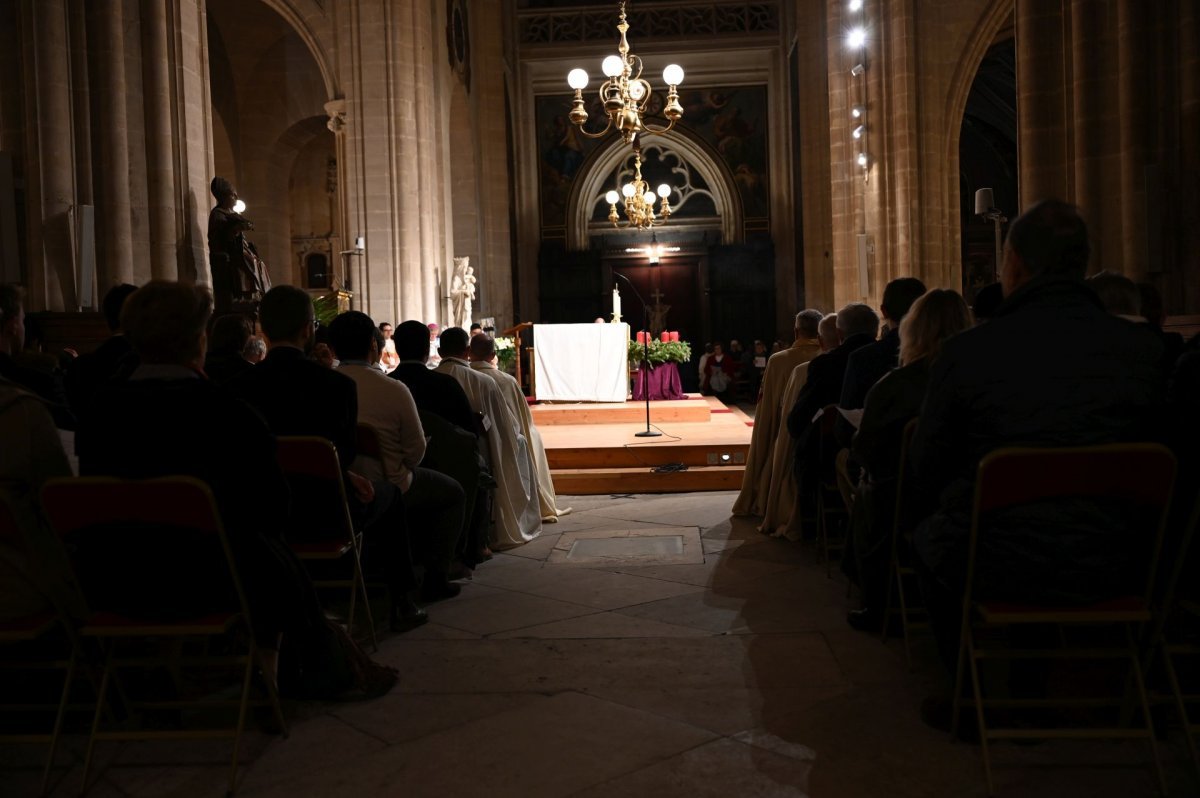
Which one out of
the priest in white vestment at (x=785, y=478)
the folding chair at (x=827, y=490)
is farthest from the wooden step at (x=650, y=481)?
the folding chair at (x=827, y=490)

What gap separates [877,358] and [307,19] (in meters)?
14.1

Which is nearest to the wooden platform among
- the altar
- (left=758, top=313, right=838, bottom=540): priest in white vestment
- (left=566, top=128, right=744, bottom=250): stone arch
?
(left=758, top=313, right=838, bottom=540): priest in white vestment

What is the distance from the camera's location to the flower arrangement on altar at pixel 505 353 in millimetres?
15328

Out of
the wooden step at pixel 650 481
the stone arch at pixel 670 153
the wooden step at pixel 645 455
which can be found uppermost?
the stone arch at pixel 670 153

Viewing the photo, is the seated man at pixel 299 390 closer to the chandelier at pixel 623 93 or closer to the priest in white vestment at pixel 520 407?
the priest in white vestment at pixel 520 407

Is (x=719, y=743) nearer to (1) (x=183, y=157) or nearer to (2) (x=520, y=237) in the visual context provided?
(1) (x=183, y=157)

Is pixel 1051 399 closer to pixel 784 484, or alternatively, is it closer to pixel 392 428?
pixel 392 428

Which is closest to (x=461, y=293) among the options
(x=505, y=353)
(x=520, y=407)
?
(x=505, y=353)

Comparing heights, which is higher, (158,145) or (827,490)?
(158,145)

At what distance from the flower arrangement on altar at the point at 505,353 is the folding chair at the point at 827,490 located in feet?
31.9

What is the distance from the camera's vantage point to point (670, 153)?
2761 centimetres

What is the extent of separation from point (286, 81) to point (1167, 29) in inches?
680

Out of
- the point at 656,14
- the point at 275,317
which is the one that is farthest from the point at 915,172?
the point at 656,14

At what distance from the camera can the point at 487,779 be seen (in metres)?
2.93
